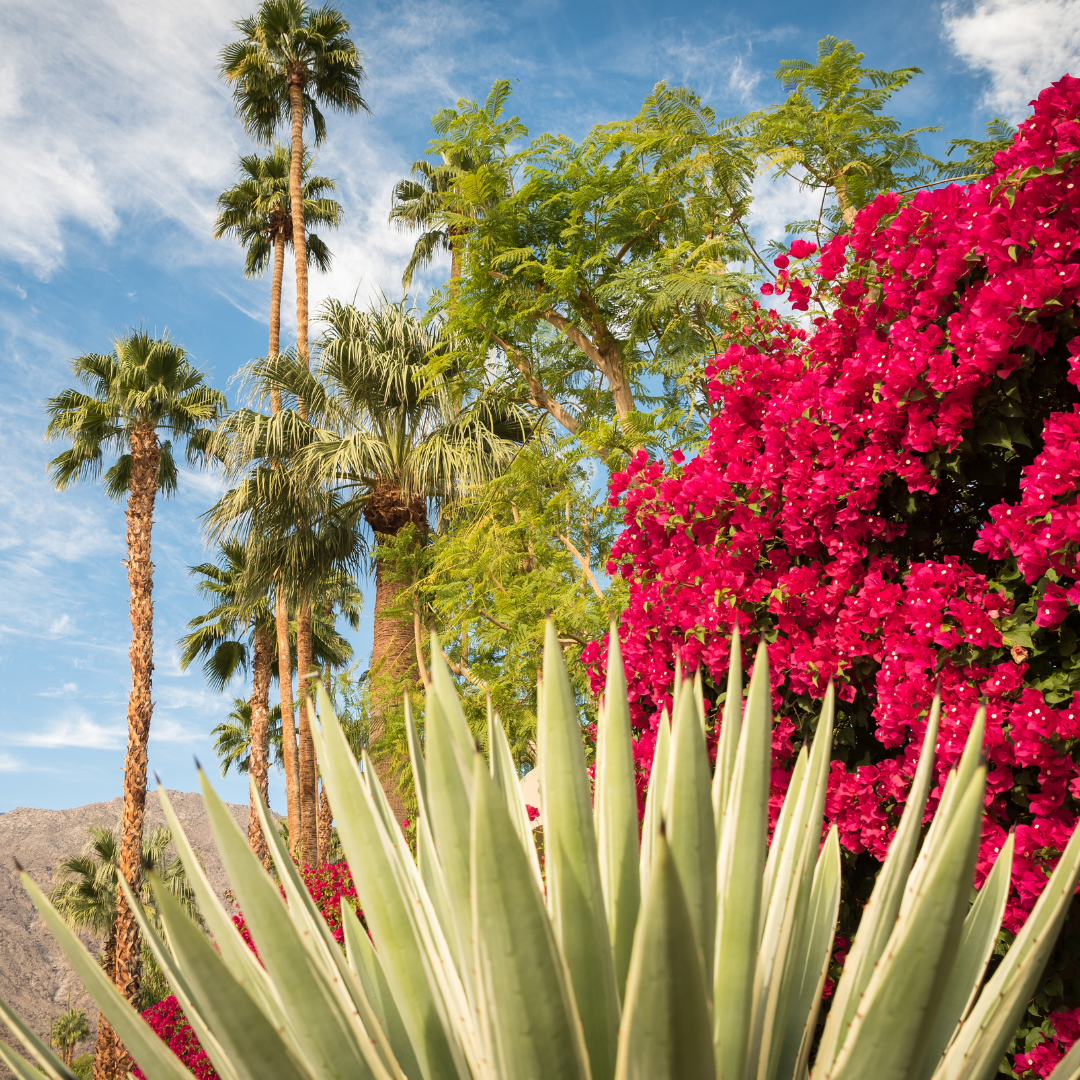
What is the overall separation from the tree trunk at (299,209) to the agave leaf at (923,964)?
17.0 meters

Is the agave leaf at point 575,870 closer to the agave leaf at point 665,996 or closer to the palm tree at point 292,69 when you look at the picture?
the agave leaf at point 665,996

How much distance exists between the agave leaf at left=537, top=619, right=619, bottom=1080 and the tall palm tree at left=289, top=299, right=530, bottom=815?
11.3 meters

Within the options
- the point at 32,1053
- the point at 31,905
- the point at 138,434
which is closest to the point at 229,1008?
the point at 32,1053

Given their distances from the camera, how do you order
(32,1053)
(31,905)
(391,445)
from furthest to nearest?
1. (31,905)
2. (391,445)
3. (32,1053)

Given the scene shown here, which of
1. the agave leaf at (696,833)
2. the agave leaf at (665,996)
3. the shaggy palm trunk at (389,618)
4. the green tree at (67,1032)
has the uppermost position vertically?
the shaggy palm trunk at (389,618)

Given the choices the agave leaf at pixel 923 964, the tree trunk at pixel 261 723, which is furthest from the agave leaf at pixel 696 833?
the tree trunk at pixel 261 723

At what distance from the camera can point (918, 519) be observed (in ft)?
10.1

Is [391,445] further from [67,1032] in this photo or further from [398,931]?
[67,1032]

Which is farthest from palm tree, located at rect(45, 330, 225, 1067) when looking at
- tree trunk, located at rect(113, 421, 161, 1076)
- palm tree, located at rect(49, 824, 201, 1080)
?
palm tree, located at rect(49, 824, 201, 1080)

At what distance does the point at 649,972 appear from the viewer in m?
0.77

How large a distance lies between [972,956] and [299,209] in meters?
20.5

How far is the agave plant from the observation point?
85cm

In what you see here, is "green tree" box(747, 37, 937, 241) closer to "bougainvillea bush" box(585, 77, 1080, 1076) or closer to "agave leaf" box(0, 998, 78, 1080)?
"bougainvillea bush" box(585, 77, 1080, 1076)

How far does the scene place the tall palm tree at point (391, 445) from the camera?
12.8 metres
